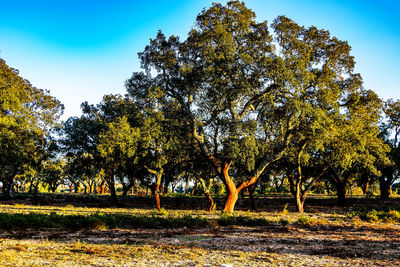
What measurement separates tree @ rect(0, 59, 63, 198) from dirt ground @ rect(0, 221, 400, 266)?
21023mm

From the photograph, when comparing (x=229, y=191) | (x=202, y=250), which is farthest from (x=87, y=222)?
(x=229, y=191)

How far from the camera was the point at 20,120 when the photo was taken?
29.3 metres

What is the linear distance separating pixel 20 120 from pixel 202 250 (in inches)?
1127

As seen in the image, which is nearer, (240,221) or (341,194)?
(240,221)

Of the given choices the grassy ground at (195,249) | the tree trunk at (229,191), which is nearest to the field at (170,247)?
the grassy ground at (195,249)

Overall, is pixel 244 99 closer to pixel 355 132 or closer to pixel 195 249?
pixel 355 132

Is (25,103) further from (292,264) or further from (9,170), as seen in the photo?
(292,264)

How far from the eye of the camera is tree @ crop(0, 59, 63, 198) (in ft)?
90.0

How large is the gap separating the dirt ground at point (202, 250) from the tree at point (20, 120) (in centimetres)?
2102

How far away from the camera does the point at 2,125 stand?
1025 inches

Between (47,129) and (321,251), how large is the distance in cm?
3492

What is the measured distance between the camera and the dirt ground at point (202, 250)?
6453 mm

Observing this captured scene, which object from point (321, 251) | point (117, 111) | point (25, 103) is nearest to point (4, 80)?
point (25, 103)

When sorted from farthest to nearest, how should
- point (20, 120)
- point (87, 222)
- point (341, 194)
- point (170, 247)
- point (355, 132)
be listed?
point (341, 194) < point (20, 120) < point (355, 132) < point (87, 222) < point (170, 247)
